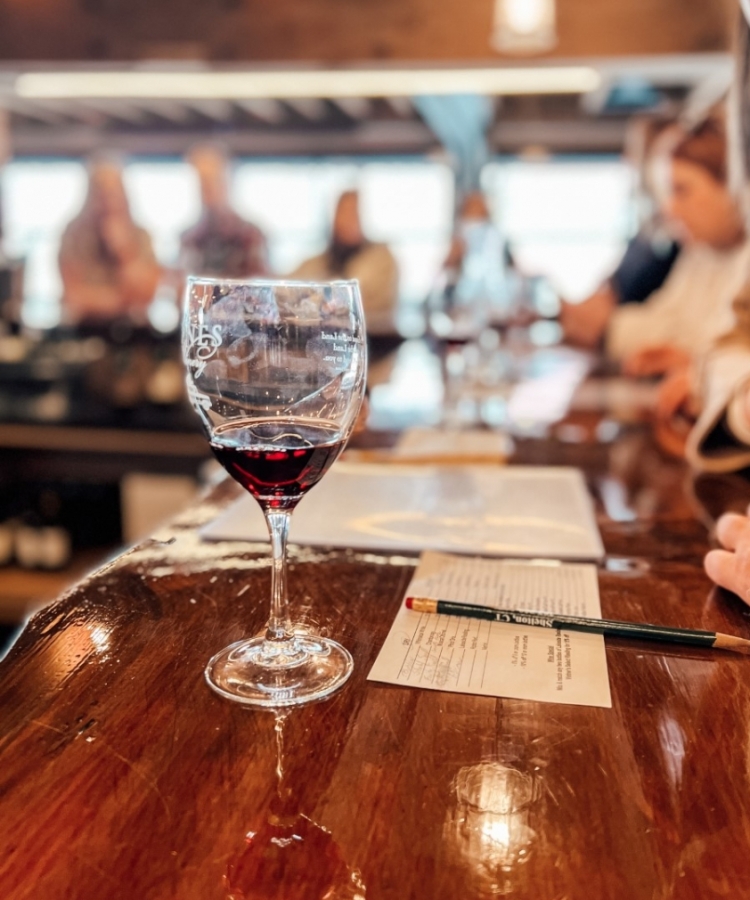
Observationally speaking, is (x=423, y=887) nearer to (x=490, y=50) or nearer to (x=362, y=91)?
(x=490, y=50)

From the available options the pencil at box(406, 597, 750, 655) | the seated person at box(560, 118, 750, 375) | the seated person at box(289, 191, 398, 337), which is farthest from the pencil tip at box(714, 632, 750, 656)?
the seated person at box(289, 191, 398, 337)

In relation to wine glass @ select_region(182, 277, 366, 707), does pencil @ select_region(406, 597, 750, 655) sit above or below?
below

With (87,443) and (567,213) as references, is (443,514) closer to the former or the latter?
(87,443)

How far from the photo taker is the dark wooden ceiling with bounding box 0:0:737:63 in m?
3.18

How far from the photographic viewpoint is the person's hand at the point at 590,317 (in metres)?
2.59

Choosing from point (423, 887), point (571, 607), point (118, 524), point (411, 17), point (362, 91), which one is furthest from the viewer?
point (362, 91)

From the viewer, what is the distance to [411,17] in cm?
324

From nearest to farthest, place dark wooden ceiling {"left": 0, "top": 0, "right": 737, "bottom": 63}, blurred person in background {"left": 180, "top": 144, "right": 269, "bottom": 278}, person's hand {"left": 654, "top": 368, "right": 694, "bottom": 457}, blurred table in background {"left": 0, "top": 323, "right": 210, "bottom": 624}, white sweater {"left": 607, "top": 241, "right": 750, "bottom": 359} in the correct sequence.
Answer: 1. person's hand {"left": 654, "top": 368, "right": 694, "bottom": 457}
2. white sweater {"left": 607, "top": 241, "right": 750, "bottom": 359}
3. blurred table in background {"left": 0, "top": 323, "right": 210, "bottom": 624}
4. dark wooden ceiling {"left": 0, "top": 0, "right": 737, "bottom": 63}
5. blurred person in background {"left": 180, "top": 144, "right": 269, "bottom": 278}

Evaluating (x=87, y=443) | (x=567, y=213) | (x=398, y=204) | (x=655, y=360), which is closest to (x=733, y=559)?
(x=655, y=360)

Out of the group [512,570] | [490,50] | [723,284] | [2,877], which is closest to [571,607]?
[512,570]

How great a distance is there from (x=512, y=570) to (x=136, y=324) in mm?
2297

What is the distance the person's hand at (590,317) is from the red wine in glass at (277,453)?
7.26ft

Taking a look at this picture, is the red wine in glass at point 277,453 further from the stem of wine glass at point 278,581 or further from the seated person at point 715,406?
the seated person at point 715,406

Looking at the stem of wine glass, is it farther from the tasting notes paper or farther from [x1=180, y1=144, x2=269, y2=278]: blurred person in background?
[x1=180, y1=144, x2=269, y2=278]: blurred person in background
